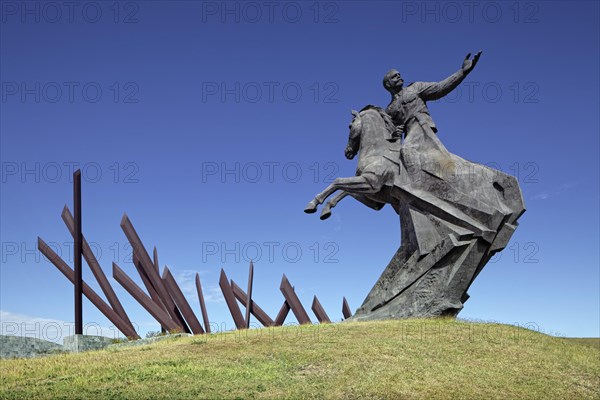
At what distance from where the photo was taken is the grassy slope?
30.4 ft

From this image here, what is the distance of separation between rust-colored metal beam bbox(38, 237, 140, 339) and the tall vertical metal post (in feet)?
0.84

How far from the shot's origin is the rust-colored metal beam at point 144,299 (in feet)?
51.1

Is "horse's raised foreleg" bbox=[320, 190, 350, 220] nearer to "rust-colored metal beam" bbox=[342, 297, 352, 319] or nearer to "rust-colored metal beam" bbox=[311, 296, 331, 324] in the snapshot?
"rust-colored metal beam" bbox=[311, 296, 331, 324]

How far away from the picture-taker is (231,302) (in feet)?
57.3

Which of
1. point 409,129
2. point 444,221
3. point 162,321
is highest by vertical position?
point 409,129

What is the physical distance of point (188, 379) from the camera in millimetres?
9484

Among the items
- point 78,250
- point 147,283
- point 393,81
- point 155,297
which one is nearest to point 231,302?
point 155,297

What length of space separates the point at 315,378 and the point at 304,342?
6.89 feet

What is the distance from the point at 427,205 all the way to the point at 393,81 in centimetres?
362

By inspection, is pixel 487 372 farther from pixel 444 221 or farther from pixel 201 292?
pixel 201 292

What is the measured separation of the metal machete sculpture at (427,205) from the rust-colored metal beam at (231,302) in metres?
3.71

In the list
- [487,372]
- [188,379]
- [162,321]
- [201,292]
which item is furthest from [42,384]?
[201,292]

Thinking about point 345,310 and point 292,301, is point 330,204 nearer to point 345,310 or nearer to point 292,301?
point 292,301

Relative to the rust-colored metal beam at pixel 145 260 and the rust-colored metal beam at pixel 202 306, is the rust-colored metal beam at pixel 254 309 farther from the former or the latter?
the rust-colored metal beam at pixel 145 260
